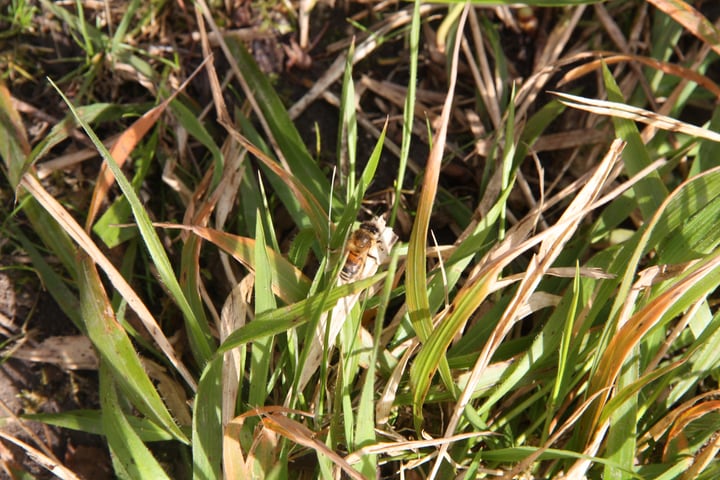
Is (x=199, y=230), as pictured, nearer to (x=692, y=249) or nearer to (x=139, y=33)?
(x=139, y=33)

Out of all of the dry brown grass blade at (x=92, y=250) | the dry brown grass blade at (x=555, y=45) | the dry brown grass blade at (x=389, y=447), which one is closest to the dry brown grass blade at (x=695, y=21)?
the dry brown grass blade at (x=555, y=45)

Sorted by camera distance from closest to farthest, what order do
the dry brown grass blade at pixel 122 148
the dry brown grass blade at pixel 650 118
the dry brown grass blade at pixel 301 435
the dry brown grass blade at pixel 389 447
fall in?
the dry brown grass blade at pixel 301 435 → the dry brown grass blade at pixel 389 447 → the dry brown grass blade at pixel 650 118 → the dry brown grass blade at pixel 122 148

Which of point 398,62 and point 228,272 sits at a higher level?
point 398,62

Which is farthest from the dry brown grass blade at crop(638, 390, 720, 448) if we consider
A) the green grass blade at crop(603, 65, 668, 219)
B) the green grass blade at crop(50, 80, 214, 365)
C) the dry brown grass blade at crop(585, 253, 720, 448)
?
the green grass blade at crop(50, 80, 214, 365)

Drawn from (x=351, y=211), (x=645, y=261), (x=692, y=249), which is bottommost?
(x=645, y=261)

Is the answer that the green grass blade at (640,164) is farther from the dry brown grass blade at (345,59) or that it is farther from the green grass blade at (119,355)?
the green grass blade at (119,355)

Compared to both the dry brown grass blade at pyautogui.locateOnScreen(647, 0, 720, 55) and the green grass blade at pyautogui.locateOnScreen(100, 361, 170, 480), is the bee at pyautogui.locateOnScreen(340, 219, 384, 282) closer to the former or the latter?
the green grass blade at pyautogui.locateOnScreen(100, 361, 170, 480)

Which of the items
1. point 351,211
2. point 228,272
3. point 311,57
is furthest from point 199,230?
point 311,57
